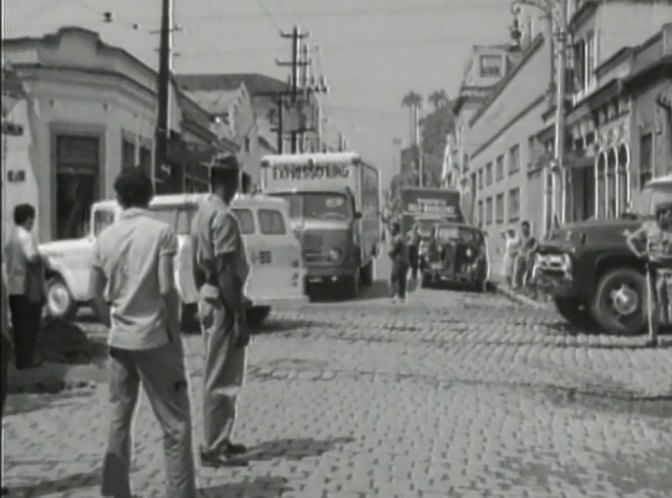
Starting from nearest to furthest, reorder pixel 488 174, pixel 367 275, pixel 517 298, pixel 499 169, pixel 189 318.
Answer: pixel 189 318 → pixel 517 298 → pixel 367 275 → pixel 499 169 → pixel 488 174

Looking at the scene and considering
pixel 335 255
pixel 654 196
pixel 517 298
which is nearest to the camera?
pixel 654 196

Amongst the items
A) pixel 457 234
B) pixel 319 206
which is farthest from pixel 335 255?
pixel 457 234

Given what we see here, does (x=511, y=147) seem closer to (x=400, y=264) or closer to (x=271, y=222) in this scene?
(x=400, y=264)

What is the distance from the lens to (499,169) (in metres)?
57.8

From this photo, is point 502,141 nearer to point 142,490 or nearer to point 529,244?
point 529,244

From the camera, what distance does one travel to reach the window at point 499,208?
2170 inches

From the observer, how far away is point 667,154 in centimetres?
2836

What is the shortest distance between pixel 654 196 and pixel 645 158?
41.4 ft

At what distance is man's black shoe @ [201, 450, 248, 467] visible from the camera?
8.07 m

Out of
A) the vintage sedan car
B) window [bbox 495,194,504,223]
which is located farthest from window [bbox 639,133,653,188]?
window [bbox 495,194,504,223]

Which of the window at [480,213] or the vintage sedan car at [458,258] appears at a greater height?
the window at [480,213]

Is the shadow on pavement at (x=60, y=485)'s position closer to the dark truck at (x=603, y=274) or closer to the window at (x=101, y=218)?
the window at (x=101, y=218)

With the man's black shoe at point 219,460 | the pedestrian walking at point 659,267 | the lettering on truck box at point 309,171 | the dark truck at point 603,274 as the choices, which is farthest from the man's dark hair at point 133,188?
the lettering on truck box at point 309,171

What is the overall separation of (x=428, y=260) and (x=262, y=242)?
45.9 feet
